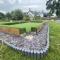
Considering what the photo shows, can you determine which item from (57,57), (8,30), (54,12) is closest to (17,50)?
(57,57)

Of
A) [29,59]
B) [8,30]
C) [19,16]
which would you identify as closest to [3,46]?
[29,59]

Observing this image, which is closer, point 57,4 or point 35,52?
point 35,52

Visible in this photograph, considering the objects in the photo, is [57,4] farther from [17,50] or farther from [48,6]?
[17,50]

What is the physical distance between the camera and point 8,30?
45.9 ft

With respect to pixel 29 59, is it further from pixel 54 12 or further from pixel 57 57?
pixel 54 12

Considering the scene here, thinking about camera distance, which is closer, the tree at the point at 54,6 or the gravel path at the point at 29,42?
the gravel path at the point at 29,42

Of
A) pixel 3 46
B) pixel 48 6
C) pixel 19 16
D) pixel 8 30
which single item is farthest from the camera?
pixel 48 6

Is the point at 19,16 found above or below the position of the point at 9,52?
below

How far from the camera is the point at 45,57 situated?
22.9 feet

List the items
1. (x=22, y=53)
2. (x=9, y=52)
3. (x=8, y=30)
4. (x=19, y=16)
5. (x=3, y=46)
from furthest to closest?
(x=19, y=16), (x=8, y=30), (x=3, y=46), (x=9, y=52), (x=22, y=53)

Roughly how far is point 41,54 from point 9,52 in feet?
4.71

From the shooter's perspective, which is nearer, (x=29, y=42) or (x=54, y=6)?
(x=29, y=42)

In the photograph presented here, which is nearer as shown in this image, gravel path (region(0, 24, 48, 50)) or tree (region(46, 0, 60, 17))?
gravel path (region(0, 24, 48, 50))

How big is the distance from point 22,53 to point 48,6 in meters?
54.7
